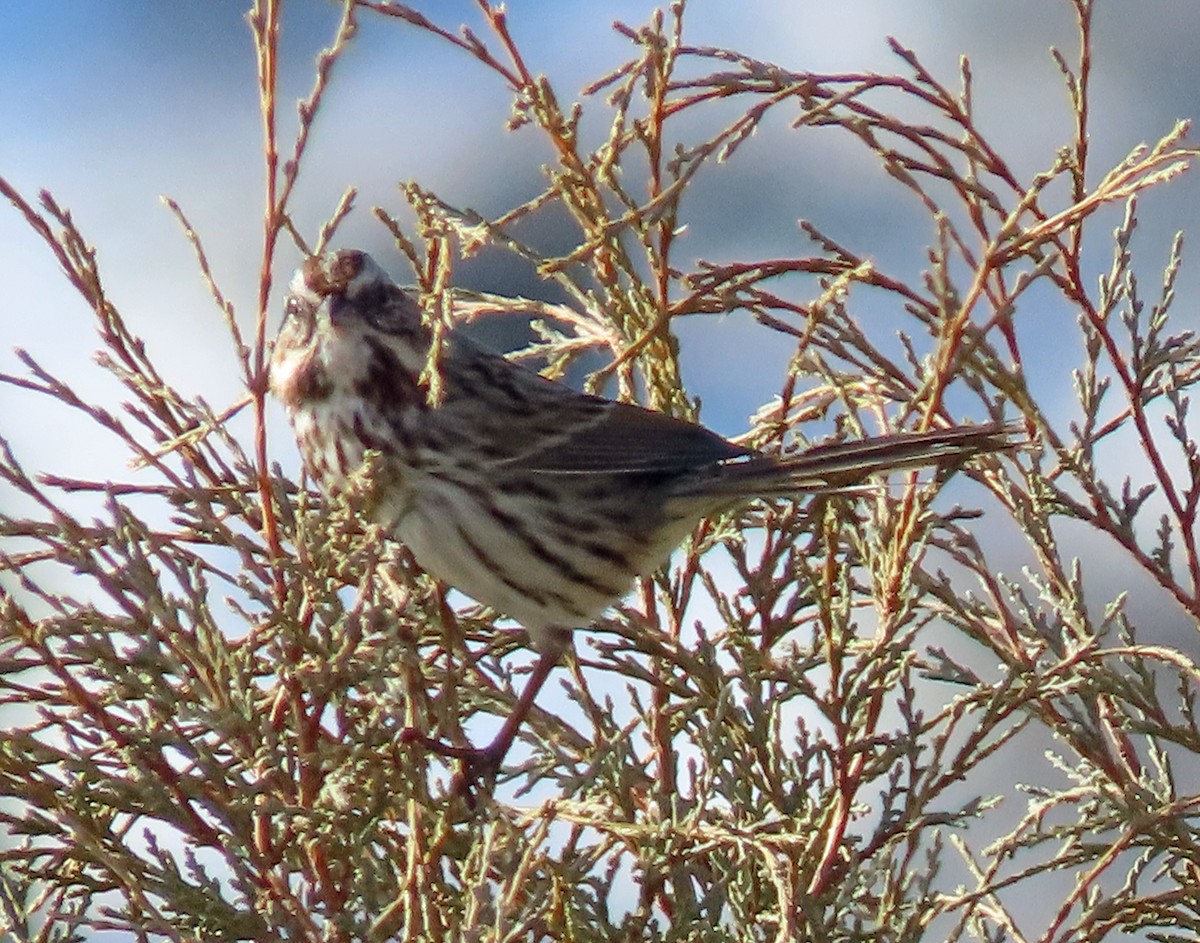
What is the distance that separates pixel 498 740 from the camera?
2.15 meters

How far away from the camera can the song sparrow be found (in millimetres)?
2307

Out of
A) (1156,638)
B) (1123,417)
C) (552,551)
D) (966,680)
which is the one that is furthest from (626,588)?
(1156,638)

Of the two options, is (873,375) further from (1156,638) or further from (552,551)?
(1156,638)

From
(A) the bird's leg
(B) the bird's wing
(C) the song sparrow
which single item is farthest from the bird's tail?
(A) the bird's leg

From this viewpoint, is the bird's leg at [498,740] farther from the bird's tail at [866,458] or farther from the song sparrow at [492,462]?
the bird's tail at [866,458]

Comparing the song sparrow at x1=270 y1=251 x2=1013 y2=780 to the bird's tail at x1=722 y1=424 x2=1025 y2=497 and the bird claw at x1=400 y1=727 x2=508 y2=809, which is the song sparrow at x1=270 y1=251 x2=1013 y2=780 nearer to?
the bird's tail at x1=722 y1=424 x2=1025 y2=497

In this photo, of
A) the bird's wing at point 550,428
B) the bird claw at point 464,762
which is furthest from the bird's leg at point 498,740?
the bird's wing at point 550,428

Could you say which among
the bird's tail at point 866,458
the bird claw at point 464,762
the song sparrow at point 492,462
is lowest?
the bird claw at point 464,762

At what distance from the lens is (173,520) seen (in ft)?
6.75

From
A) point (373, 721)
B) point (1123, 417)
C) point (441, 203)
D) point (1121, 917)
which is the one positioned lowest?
point (1121, 917)

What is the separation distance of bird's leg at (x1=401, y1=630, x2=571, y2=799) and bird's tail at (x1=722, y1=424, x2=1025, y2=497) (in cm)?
37

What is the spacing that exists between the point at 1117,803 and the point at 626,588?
824 millimetres

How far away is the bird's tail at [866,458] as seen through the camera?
1.99m

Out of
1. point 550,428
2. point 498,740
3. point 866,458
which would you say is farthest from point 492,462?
point 866,458
